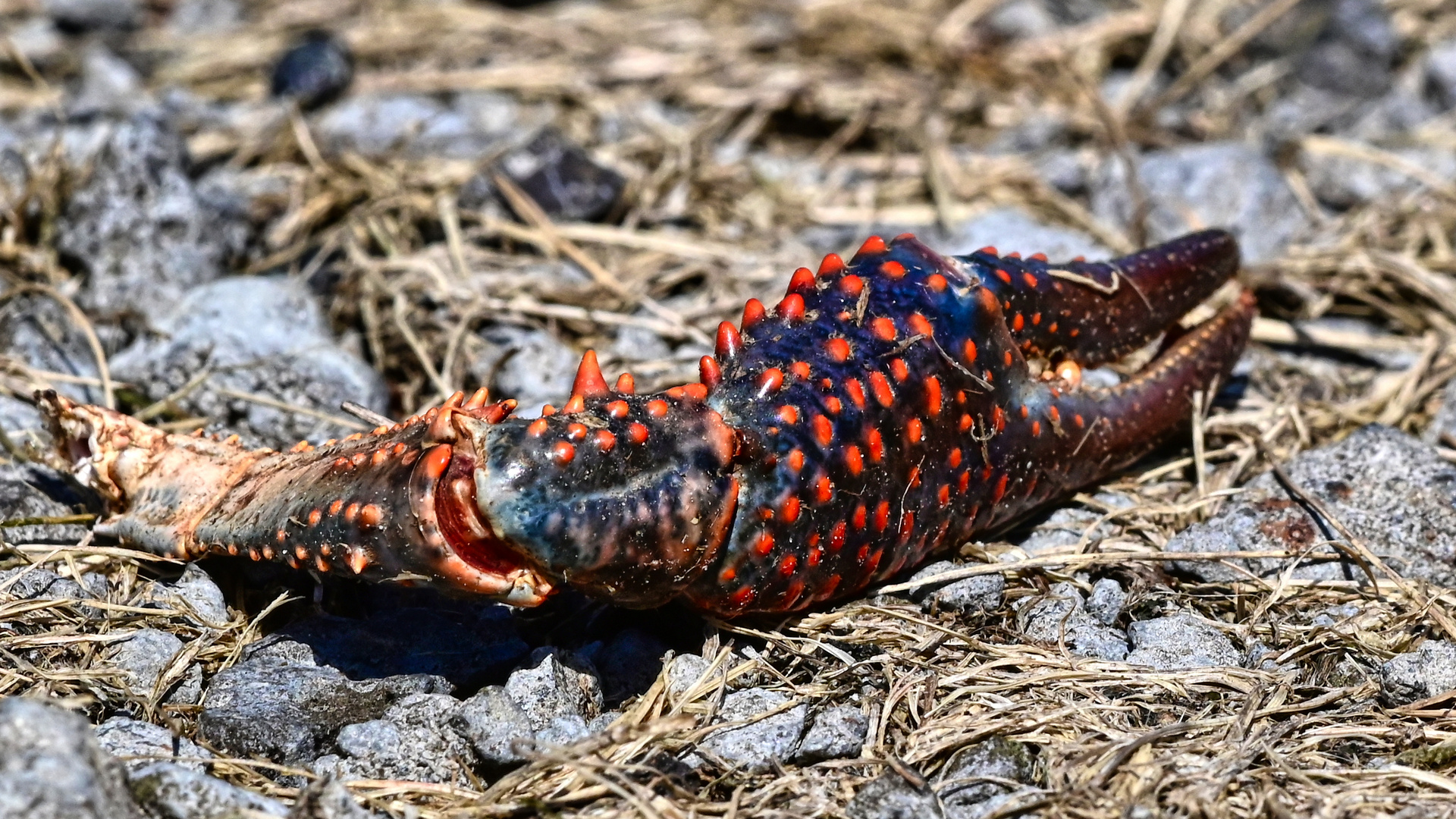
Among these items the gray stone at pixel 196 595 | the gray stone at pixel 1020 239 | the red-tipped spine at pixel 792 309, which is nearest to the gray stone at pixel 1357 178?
the gray stone at pixel 1020 239

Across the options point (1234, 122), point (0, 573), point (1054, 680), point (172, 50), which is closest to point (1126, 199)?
point (1234, 122)

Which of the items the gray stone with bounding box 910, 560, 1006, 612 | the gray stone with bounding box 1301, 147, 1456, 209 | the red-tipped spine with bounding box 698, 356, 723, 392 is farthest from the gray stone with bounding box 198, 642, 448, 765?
the gray stone with bounding box 1301, 147, 1456, 209

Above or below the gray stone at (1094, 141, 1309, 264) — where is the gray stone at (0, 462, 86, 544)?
below

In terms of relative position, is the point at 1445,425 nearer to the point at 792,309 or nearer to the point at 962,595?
the point at 962,595

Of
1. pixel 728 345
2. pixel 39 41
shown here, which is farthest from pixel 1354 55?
pixel 39 41

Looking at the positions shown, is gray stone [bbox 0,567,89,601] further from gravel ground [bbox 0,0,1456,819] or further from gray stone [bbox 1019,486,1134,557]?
gray stone [bbox 1019,486,1134,557]
